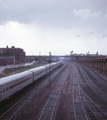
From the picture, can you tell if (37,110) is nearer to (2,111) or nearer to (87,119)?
(2,111)

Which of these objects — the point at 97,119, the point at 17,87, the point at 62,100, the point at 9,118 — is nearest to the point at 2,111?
the point at 9,118

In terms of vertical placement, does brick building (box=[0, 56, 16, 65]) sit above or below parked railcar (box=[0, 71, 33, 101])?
above

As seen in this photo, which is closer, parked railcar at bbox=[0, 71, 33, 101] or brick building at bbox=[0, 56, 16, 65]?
parked railcar at bbox=[0, 71, 33, 101]

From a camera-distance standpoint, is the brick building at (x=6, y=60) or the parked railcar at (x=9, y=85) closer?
the parked railcar at (x=9, y=85)

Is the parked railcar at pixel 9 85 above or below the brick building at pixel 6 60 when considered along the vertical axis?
below

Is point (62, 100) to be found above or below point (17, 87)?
below

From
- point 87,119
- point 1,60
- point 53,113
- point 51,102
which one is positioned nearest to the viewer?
Answer: point 87,119

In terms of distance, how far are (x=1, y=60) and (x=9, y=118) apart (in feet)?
190

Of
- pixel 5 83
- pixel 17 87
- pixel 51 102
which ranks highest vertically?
pixel 5 83

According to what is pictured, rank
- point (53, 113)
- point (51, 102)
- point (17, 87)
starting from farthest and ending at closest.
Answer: point (17, 87)
point (51, 102)
point (53, 113)

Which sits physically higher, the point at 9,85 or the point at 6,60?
the point at 6,60

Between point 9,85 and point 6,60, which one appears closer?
point 9,85

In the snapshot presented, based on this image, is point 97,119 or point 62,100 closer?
point 97,119

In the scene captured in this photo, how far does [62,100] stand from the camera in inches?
584
